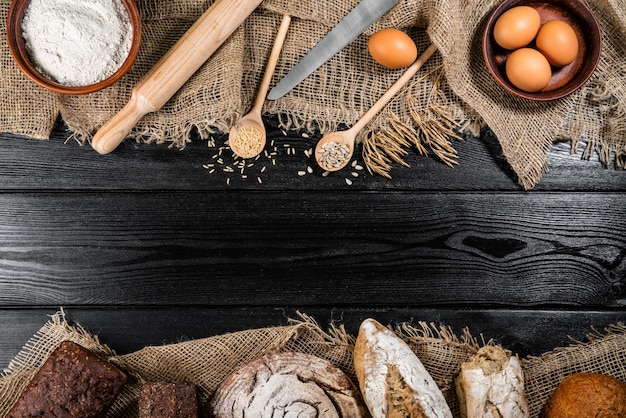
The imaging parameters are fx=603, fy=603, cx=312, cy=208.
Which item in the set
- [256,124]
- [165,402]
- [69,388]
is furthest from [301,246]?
[69,388]

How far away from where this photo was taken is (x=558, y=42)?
143cm

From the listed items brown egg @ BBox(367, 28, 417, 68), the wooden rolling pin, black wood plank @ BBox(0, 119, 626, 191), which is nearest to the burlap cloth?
black wood plank @ BBox(0, 119, 626, 191)

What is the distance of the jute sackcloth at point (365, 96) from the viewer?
155 cm

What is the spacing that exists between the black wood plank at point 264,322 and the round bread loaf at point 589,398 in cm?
19

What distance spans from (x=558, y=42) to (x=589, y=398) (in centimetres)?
84

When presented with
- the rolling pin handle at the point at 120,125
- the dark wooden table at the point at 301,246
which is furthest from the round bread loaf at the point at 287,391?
the rolling pin handle at the point at 120,125

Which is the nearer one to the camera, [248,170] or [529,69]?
[529,69]

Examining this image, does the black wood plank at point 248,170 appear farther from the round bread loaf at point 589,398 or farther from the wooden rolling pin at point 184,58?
the round bread loaf at point 589,398

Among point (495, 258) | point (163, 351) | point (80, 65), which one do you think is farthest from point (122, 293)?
point (495, 258)

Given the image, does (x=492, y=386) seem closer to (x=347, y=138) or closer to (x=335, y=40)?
(x=347, y=138)

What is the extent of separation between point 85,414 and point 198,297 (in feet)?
1.30

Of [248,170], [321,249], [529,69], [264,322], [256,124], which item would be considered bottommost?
[264,322]

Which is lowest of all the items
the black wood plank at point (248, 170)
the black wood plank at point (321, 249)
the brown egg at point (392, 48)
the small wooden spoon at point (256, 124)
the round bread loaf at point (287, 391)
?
the round bread loaf at point (287, 391)

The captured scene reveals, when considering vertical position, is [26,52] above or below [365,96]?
above
